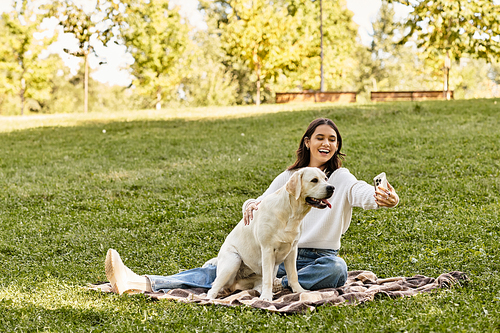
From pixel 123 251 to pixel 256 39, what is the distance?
25.9m

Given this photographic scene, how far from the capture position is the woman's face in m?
5.44

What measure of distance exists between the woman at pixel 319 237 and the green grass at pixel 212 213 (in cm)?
37

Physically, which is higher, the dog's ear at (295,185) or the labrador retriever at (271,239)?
the dog's ear at (295,185)

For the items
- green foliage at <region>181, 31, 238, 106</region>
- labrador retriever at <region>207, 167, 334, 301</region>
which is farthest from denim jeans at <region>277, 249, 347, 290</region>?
green foliage at <region>181, 31, 238, 106</region>

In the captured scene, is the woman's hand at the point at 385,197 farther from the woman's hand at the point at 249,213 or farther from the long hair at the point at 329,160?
the woman's hand at the point at 249,213

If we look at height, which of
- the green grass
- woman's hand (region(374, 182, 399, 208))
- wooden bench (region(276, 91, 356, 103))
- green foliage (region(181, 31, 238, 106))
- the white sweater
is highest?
green foliage (region(181, 31, 238, 106))

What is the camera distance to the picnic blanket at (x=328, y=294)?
190 inches

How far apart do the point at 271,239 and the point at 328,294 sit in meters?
0.92

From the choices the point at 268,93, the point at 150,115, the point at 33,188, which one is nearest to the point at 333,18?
the point at 268,93

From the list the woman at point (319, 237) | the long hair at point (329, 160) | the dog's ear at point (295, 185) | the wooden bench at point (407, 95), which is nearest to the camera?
the dog's ear at point (295, 185)

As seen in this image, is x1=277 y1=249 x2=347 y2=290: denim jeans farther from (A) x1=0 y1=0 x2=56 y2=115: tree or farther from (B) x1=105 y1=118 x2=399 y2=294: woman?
(A) x1=0 y1=0 x2=56 y2=115: tree

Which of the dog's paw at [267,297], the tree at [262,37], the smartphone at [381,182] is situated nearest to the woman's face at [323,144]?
the smartphone at [381,182]

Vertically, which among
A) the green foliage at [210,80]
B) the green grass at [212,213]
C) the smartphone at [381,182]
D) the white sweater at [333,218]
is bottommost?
the green grass at [212,213]

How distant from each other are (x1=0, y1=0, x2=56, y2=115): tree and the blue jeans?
3101 centimetres
